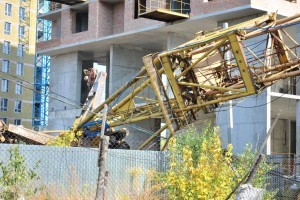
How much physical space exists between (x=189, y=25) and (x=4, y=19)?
5068cm

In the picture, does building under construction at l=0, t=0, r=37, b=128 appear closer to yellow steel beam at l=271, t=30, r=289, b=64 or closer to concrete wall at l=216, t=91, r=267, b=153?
concrete wall at l=216, t=91, r=267, b=153

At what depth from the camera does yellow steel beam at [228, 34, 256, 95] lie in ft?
50.5

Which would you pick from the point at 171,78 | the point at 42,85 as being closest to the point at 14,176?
the point at 171,78

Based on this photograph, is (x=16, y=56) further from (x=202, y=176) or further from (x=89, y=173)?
(x=202, y=176)

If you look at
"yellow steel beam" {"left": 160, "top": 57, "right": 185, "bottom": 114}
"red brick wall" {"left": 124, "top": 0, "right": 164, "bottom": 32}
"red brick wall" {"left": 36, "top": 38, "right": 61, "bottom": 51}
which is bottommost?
"yellow steel beam" {"left": 160, "top": 57, "right": 185, "bottom": 114}

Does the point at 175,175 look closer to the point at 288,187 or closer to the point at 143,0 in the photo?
the point at 288,187

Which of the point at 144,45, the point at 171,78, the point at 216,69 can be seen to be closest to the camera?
the point at 171,78

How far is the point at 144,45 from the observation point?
43.1 meters

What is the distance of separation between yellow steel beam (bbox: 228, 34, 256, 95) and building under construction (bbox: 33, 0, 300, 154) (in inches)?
525

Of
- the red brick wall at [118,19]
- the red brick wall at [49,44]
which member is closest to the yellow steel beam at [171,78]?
the red brick wall at [118,19]

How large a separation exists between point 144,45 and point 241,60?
28.0 meters

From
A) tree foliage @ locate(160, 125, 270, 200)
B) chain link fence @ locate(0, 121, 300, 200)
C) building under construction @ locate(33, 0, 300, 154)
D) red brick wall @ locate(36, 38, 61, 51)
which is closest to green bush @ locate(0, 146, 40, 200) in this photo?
chain link fence @ locate(0, 121, 300, 200)

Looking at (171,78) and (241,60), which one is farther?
(171,78)

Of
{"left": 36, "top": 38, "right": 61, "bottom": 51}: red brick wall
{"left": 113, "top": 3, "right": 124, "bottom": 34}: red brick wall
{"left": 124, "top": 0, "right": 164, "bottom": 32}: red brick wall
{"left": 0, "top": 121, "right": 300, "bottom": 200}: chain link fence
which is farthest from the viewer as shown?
{"left": 36, "top": 38, "right": 61, "bottom": 51}: red brick wall
